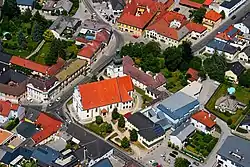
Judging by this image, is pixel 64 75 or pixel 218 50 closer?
pixel 64 75

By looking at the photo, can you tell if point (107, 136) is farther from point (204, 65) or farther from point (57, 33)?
point (57, 33)

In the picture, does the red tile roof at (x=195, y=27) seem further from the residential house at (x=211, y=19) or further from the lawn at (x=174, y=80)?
the lawn at (x=174, y=80)

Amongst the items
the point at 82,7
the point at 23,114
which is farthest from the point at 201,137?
the point at 82,7

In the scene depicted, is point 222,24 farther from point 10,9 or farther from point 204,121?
point 10,9

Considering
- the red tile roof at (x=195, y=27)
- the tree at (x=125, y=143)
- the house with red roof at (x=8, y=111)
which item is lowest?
the house with red roof at (x=8, y=111)

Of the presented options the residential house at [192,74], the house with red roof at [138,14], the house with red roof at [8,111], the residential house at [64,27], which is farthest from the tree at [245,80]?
the house with red roof at [8,111]

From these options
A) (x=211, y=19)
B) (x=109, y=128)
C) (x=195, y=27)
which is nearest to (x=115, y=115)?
(x=109, y=128)
